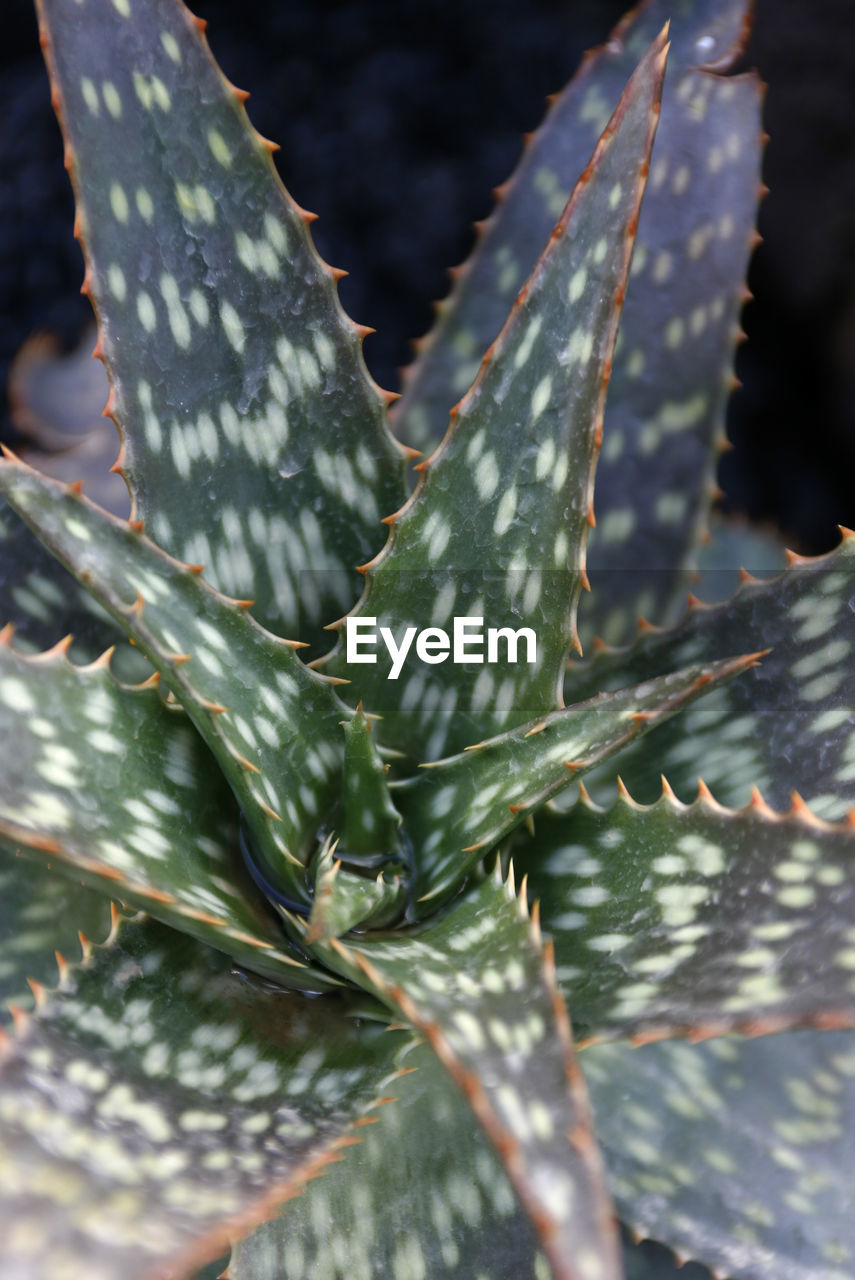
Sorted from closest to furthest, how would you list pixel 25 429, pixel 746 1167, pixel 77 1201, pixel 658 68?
pixel 77 1201, pixel 658 68, pixel 746 1167, pixel 25 429

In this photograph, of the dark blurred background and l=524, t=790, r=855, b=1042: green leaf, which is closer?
l=524, t=790, r=855, b=1042: green leaf

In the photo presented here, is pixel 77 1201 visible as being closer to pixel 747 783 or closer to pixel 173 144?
pixel 747 783

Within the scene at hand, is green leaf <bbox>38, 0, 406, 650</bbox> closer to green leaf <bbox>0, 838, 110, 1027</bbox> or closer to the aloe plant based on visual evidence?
the aloe plant

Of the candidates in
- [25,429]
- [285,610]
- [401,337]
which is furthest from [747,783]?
[25,429]

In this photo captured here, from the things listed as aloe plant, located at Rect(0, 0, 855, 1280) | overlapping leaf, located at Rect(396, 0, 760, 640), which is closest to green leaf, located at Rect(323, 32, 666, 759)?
aloe plant, located at Rect(0, 0, 855, 1280)

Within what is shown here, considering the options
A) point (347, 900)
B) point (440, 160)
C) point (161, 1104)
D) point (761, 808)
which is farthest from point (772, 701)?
point (440, 160)
